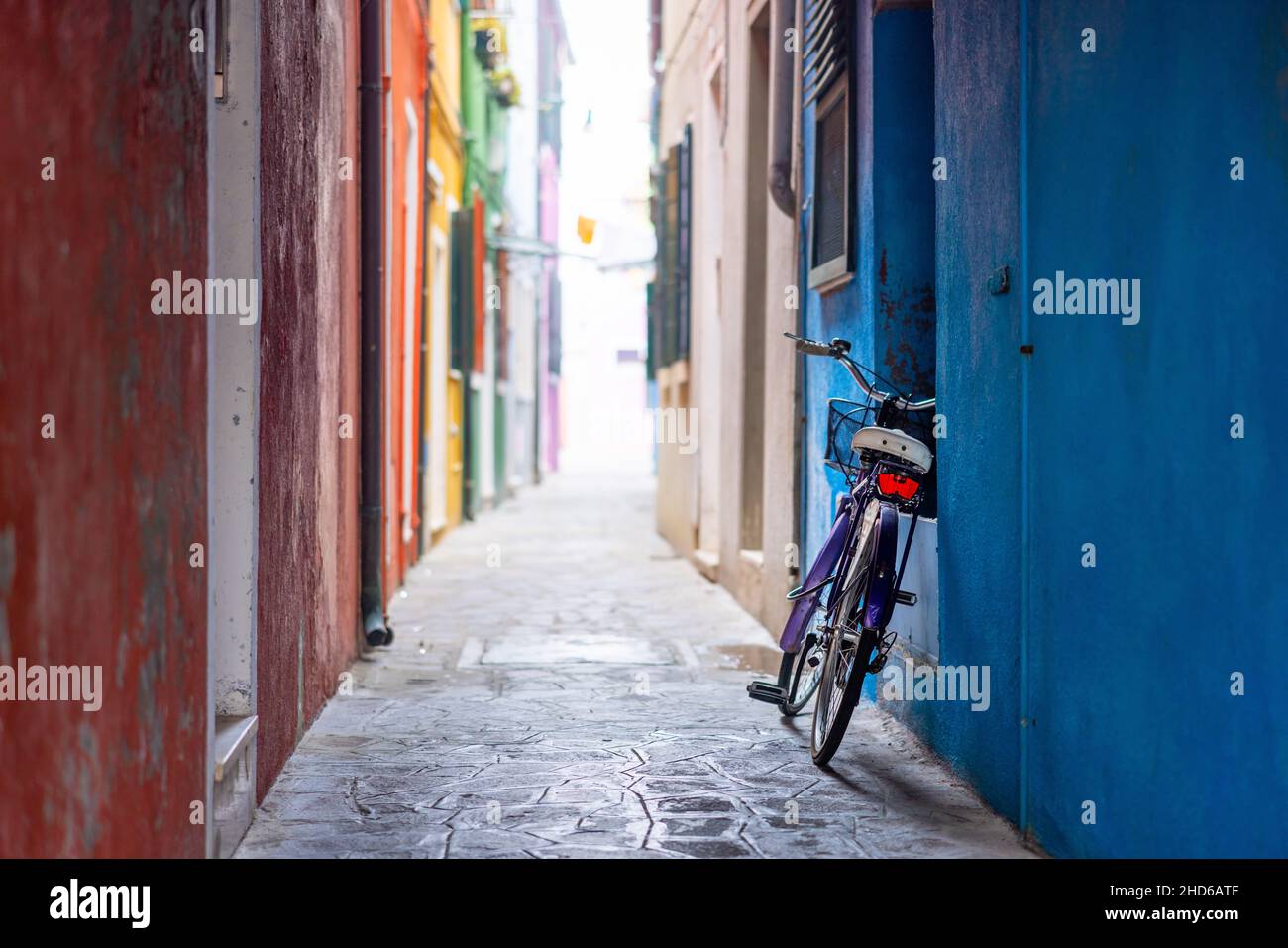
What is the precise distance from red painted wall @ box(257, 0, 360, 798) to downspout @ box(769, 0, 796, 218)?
2328mm

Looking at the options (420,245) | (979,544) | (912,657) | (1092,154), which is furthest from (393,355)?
(1092,154)

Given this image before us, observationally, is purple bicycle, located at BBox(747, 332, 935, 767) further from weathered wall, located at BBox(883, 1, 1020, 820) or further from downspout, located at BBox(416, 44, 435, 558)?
downspout, located at BBox(416, 44, 435, 558)

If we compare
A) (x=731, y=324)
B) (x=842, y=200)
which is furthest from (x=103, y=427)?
(x=731, y=324)

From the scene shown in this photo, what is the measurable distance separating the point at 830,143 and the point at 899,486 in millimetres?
2586

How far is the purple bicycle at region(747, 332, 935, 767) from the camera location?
4961 mm

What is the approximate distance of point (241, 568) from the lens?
442 cm

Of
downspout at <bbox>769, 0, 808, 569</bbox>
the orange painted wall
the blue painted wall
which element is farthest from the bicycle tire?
the orange painted wall

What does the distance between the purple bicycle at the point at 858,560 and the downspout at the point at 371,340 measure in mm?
2649

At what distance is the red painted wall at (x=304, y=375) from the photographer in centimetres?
478

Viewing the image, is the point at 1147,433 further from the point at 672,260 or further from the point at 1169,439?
the point at 672,260

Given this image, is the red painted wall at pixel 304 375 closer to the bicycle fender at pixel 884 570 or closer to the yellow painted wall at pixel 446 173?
the bicycle fender at pixel 884 570

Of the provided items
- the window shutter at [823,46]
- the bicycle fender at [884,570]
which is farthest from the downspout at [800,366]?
the bicycle fender at [884,570]

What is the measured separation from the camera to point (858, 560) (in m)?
5.17
